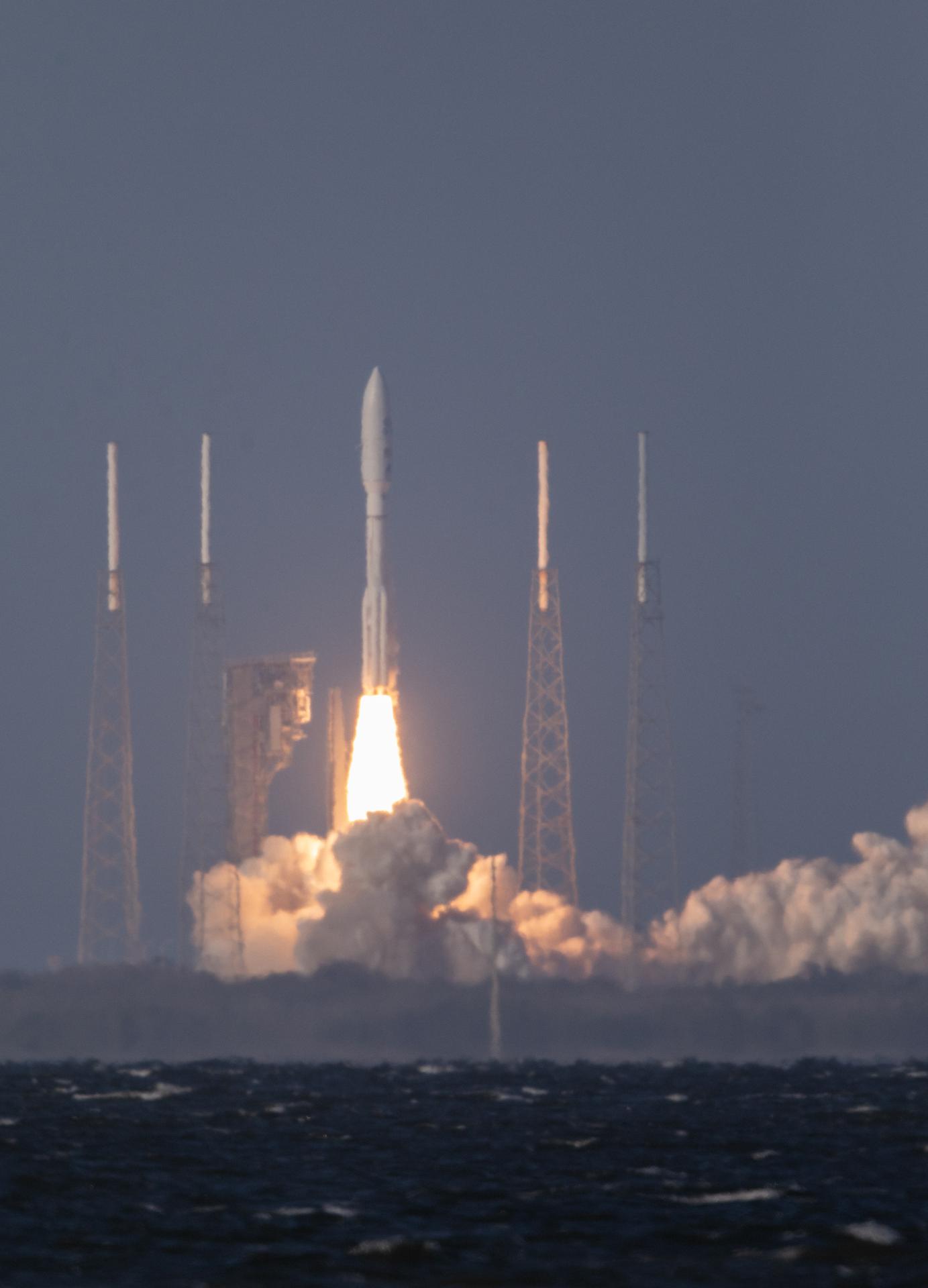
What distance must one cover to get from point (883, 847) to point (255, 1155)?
79.8 metres

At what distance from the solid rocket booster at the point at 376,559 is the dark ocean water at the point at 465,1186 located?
1147 inches

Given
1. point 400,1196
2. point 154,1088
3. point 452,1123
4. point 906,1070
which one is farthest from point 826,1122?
point 906,1070

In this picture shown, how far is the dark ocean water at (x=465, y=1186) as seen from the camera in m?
55.9

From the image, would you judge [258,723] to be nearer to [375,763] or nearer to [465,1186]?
[375,763]

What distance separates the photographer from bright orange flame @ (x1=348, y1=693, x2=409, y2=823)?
5748 inches

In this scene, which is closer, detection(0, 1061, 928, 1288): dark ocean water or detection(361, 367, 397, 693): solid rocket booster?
detection(0, 1061, 928, 1288): dark ocean water

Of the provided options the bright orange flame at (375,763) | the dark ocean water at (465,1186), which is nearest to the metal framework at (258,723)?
the bright orange flame at (375,763)

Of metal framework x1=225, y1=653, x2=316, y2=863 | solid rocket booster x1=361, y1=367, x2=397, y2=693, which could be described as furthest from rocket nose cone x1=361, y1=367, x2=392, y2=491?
metal framework x1=225, y1=653, x2=316, y2=863

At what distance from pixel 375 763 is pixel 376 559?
537 inches

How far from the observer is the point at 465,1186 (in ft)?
239

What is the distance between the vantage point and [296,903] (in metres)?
158

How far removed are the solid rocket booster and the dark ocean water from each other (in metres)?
29.1

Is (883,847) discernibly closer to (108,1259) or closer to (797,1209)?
(797,1209)

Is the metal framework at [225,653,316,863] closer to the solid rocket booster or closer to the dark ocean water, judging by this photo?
the solid rocket booster
